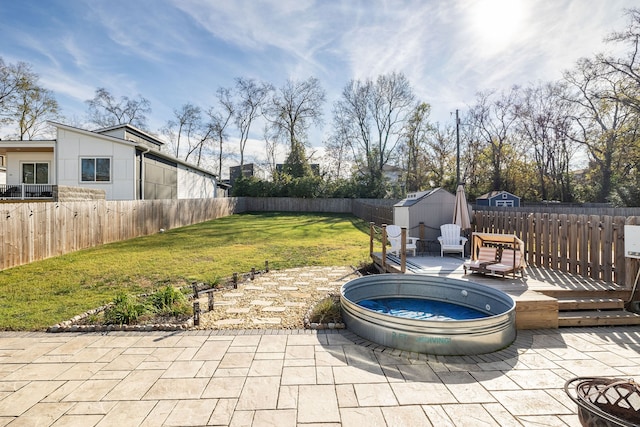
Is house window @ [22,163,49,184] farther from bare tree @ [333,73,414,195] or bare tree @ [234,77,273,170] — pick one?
bare tree @ [333,73,414,195]

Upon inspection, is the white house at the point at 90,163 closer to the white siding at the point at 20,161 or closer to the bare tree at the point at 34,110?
the white siding at the point at 20,161

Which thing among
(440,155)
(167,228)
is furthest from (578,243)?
(440,155)

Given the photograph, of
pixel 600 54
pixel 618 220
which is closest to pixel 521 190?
pixel 600 54

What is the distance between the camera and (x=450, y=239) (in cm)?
815

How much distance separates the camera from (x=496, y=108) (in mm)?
28438

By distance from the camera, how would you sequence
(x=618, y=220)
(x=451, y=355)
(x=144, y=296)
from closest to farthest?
(x=451, y=355) < (x=618, y=220) < (x=144, y=296)

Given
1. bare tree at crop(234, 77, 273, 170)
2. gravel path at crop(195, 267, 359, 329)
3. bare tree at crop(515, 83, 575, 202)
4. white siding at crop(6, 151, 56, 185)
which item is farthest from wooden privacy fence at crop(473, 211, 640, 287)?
bare tree at crop(234, 77, 273, 170)

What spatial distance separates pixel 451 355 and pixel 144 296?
16.9 ft

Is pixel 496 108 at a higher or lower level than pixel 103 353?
higher

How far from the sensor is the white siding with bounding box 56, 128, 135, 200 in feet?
52.3

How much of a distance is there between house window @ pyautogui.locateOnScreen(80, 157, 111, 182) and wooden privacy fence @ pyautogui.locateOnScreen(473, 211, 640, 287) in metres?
18.0

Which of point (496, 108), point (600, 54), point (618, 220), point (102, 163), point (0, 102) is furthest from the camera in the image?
point (496, 108)

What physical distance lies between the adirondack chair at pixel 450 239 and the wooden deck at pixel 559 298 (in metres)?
1.62

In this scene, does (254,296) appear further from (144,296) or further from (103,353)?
(103,353)
